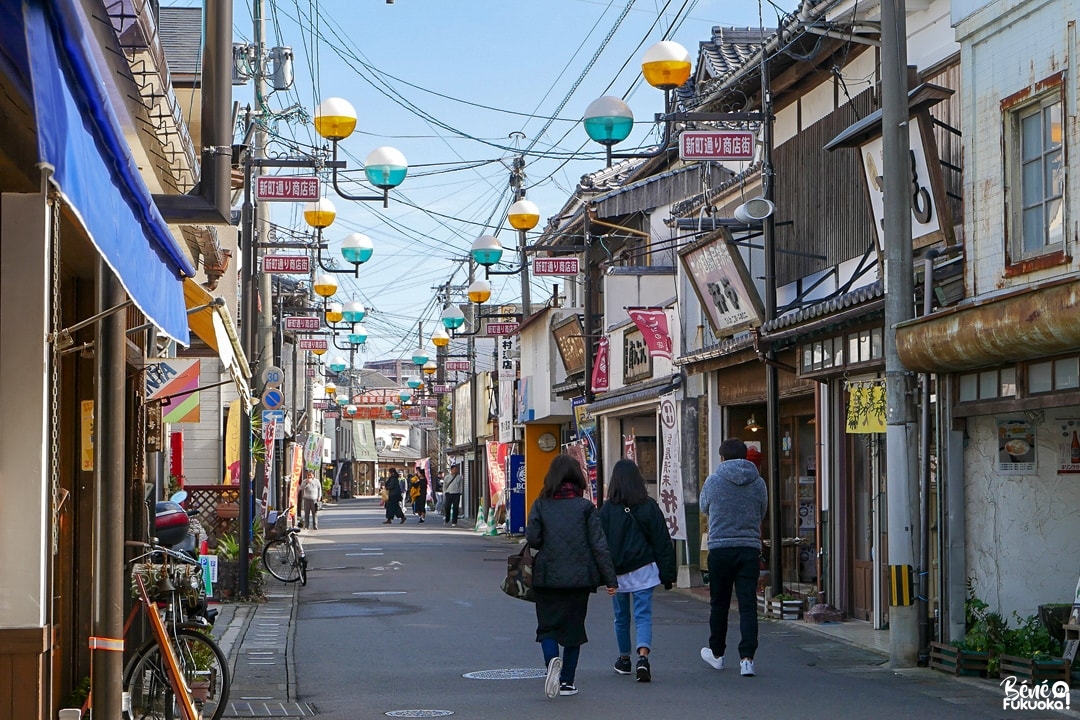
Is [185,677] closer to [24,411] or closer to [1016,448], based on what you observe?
[24,411]

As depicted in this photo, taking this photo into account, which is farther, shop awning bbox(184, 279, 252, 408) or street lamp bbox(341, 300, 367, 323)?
street lamp bbox(341, 300, 367, 323)

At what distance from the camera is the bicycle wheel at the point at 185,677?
354 inches

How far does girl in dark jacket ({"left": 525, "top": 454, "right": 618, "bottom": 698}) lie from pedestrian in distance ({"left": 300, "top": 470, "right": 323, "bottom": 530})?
104ft

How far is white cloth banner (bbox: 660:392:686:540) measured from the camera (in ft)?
72.4

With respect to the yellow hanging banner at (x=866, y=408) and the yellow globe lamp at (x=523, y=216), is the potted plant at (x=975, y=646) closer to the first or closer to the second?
the yellow hanging banner at (x=866, y=408)

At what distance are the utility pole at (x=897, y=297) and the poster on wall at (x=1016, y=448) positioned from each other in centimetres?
77

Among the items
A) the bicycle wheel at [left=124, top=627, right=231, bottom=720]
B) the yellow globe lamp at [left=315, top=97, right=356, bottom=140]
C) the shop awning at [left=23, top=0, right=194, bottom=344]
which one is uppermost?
the yellow globe lamp at [left=315, top=97, right=356, bottom=140]

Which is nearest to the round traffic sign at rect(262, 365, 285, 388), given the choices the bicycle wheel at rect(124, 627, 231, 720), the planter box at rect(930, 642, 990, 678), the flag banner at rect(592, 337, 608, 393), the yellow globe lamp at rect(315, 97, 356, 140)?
the flag banner at rect(592, 337, 608, 393)

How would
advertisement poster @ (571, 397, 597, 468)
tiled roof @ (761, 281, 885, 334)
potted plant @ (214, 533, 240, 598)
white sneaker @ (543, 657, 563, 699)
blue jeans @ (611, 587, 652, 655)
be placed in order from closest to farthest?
1. white sneaker @ (543, 657, 563, 699)
2. blue jeans @ (611, 587, 652, 655)
3. tiled roof @ (761, 281, 885, 334)
4. potted plant @ (214, 533, 240, 598)
5. advertisement poster @ (571, 397, 597, 468)

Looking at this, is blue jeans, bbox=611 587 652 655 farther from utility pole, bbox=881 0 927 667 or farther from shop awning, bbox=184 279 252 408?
shop awning, bbox=184 279 252 408

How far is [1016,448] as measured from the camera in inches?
490

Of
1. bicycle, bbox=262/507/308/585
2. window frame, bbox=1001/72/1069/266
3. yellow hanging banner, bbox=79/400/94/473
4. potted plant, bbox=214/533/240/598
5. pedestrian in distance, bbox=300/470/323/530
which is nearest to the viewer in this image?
yellow hanging banner, bbox=79/400/94/473

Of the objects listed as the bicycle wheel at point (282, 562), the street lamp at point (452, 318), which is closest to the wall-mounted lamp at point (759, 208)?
the bicycle wheel at point (282, 562)

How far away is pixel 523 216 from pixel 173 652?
15.6 meters
